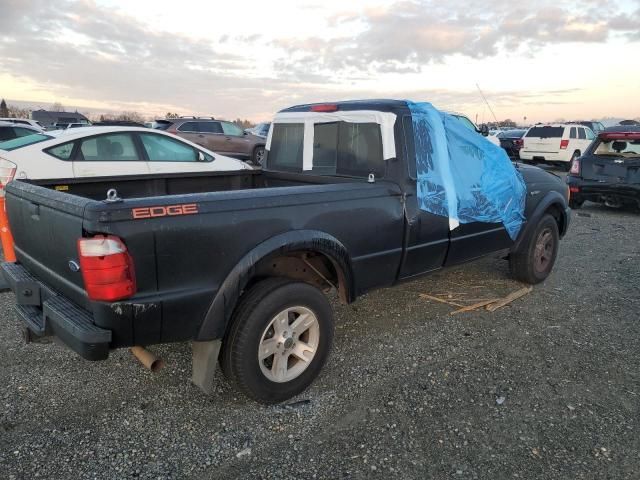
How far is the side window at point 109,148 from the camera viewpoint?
7.59 meters

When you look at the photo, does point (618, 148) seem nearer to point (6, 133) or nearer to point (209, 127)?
point (209, 127)

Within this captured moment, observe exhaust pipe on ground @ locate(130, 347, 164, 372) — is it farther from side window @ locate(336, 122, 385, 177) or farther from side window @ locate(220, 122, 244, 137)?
side window @ locate(220, 122, 244, 137)

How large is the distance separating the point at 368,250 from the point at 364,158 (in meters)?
0.82

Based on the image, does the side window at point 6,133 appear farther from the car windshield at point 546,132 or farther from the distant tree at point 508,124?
the distant tree at point 508,124

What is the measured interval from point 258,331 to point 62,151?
581 centimetres

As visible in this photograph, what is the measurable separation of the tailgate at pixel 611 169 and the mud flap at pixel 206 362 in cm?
946

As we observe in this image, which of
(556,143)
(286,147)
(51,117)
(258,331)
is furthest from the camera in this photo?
(51,117)

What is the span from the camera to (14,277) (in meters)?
3.31

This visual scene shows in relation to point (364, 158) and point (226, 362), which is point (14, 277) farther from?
point (364, 158)

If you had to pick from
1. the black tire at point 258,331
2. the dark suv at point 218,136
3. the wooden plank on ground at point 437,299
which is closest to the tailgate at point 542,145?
the dark suv at point 218,136

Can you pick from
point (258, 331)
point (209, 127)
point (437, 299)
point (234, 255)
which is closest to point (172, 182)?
point (234, 255)

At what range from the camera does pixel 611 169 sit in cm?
985

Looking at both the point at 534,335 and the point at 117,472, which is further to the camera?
the point at 534,335

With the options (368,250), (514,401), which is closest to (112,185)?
(368,250)
